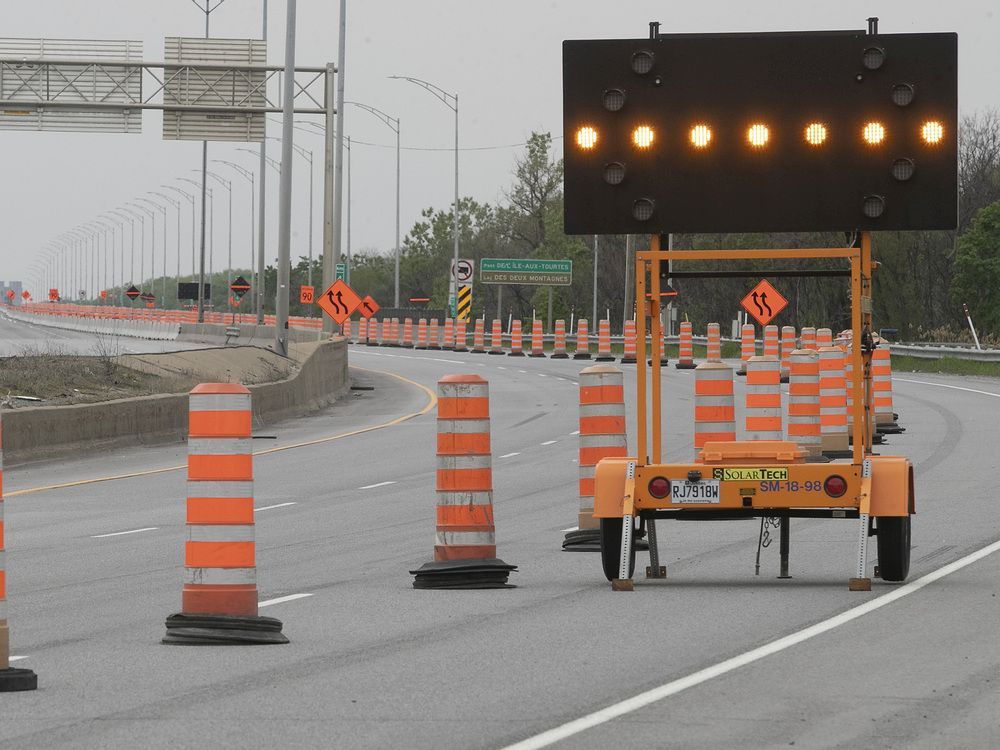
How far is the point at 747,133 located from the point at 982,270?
6323 cm

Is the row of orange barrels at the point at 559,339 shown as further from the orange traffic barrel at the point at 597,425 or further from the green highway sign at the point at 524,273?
the orange traffic barrel at the point at 597,425

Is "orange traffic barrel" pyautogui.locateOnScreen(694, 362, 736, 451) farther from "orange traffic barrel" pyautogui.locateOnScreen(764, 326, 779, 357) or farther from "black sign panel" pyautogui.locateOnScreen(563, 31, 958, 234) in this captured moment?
"orange traffic barrel" pyautogui.locateOnScreen(764, 326, 779, 357)

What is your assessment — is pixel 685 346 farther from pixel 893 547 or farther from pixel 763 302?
pixel 893 547

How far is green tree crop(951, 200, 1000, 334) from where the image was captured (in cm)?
7344

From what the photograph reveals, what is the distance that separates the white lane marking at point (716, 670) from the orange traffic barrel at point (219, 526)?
235 cm

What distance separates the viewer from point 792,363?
23.5m

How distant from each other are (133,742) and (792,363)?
1699 cm

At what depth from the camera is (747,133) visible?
12.5 m

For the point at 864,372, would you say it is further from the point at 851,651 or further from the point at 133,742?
the point at 133,742

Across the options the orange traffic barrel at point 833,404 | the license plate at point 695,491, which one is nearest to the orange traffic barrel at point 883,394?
the orange traffic barrel at point 833,404

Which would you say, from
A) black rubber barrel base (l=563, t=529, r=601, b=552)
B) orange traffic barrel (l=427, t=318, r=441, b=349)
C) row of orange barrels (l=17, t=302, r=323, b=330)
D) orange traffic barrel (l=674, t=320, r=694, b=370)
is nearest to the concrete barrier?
black rubber barrel base (l=563, t=529, r=601, b=552)

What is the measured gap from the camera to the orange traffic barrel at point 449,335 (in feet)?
259

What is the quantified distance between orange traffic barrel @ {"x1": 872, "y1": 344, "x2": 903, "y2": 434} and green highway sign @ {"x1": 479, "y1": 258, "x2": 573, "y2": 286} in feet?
189

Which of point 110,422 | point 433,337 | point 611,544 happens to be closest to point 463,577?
point 611,544
